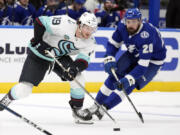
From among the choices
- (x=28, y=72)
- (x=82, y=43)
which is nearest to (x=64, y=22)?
(x=82, y=43)

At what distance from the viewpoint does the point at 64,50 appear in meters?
5.23

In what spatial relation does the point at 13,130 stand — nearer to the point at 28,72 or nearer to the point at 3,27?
the point at 28,72

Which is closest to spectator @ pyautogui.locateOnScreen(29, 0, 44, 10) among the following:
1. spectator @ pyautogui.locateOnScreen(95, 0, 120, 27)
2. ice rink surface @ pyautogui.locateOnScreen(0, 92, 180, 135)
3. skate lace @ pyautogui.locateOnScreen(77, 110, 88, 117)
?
spectator @ pyautogui.locateOnScreen(95, 0, 120, 27)

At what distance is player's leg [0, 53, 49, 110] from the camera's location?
4.97 meters

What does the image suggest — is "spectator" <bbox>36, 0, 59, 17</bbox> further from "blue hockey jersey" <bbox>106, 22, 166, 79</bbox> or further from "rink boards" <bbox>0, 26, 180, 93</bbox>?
"blue hockey jersey" <bbox>106, 22, 166, 79</bbox>

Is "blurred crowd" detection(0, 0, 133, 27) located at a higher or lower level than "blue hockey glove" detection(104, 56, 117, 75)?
lower

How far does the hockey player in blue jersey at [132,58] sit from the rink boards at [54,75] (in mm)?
1640

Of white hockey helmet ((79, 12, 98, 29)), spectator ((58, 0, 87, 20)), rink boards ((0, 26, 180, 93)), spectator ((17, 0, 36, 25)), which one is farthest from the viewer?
spectator ((58, 0, 87, 20))

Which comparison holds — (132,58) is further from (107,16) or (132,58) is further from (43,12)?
(107,16)

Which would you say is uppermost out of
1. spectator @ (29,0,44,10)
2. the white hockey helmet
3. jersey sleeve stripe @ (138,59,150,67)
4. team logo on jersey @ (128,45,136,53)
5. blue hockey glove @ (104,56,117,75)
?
the white hockey helmet

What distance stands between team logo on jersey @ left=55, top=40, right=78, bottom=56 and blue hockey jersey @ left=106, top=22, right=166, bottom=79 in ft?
1.73

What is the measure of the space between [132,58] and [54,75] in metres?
1.82

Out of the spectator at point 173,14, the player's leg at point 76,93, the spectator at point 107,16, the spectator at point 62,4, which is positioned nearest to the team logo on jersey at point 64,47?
the player's leg at point 76,93

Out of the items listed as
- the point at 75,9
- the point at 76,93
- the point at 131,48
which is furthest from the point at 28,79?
the point at 75,9
